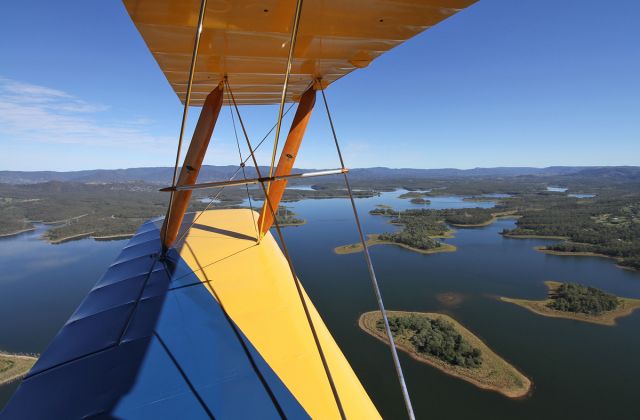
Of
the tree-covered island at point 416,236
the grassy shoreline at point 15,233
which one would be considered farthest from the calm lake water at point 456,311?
the grassy shoreline at point 15,233

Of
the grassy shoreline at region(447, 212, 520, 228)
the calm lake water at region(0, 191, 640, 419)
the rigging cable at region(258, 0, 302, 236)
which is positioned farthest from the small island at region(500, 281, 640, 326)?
the grassy shoreline at region(447, 212, 520, 228)

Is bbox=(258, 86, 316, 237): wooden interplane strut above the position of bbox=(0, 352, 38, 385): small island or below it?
above

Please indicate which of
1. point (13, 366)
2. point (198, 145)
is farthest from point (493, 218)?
point (13, 366)

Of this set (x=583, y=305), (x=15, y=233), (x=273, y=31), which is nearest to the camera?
(x=273, y=31)

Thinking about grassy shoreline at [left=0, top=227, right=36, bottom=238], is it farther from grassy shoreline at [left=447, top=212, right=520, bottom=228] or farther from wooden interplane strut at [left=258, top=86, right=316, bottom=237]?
grassy shoreline at [left=447, top=212, right=520, bottom=228]

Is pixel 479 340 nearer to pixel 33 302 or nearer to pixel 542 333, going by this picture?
pixel 542 333

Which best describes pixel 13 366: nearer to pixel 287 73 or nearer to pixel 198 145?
pixel 198 145
